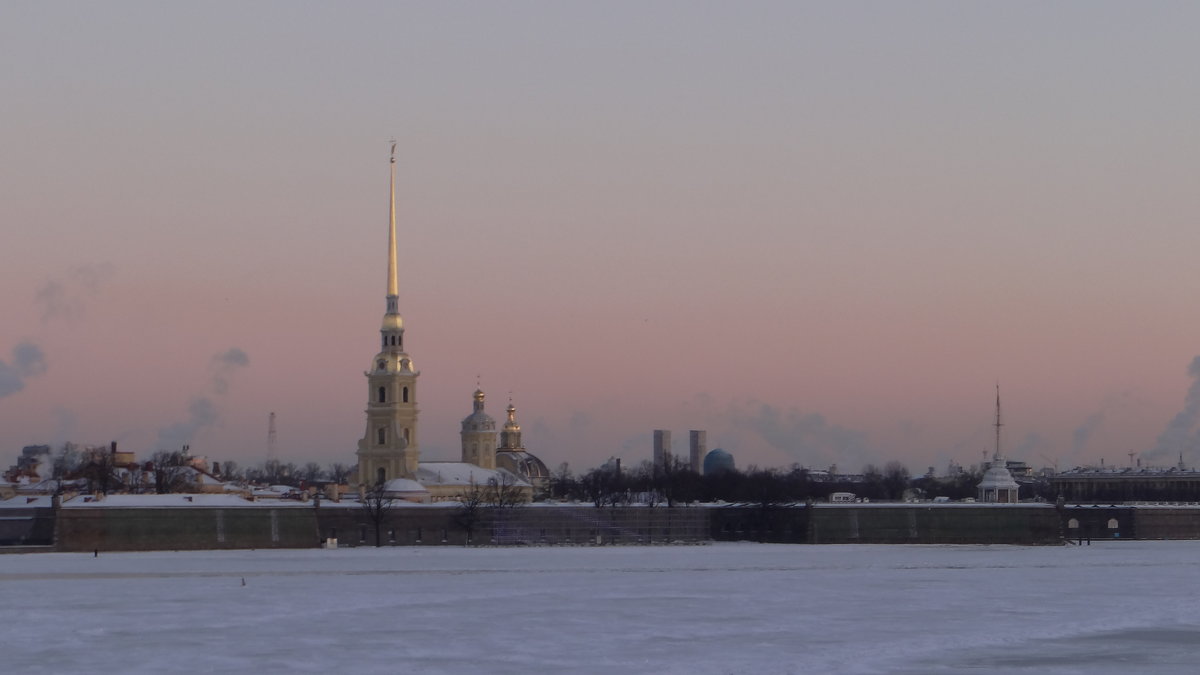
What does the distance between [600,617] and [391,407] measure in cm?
9890

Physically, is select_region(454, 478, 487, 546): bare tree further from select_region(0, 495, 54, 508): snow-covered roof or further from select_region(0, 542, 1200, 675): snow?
select_region(0, 542, 1200, 675): snow

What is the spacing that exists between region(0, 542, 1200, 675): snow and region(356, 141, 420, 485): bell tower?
227 feet

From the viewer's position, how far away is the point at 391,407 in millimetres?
139000

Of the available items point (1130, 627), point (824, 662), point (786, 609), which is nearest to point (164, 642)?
point (824, 662)

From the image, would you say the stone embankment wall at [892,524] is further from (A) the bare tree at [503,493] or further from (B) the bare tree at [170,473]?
(B) the bare tree at [170,473]

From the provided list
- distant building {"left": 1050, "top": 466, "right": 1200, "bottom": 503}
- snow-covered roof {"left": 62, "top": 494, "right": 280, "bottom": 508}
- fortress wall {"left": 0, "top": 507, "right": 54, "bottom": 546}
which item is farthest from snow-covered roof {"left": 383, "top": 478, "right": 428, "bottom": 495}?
distant building {"left": 1050, "top": 466, "right": 1200, "bottom": 503}

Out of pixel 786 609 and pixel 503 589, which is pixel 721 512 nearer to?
pixel 503 589

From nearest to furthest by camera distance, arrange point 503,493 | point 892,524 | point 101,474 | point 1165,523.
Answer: point 892,524
point 101,474
point 503,493
point 1165,523

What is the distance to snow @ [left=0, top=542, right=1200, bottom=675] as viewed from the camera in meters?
32.6

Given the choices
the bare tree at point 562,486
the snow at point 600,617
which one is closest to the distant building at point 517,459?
the bare tree at point 562,486

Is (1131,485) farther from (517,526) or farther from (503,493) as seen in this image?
(517,526)

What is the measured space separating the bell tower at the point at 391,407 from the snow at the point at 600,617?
227 ft

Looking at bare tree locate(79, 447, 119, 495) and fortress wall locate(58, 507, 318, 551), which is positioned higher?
bare tree locate(79, 447, 119, 495)

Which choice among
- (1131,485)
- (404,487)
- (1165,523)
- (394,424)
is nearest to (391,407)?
(394,424)
